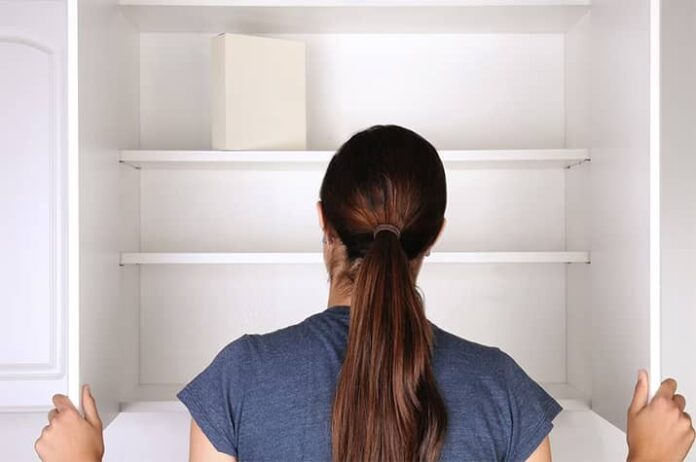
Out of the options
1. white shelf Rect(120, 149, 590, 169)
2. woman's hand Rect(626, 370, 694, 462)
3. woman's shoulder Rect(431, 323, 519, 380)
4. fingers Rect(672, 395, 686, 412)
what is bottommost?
woman's hand Rect(626, 370, 694, 462)

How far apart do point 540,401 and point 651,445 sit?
0.27 meters

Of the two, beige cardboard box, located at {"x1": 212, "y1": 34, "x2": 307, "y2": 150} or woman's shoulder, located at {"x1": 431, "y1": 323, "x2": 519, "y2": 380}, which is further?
beige cardboard box, located at {"x1": 212, "y1": 34, "x2": 307, "y2": 150}

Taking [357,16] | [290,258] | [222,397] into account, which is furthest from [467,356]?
[357,16]

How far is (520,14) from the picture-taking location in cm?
179

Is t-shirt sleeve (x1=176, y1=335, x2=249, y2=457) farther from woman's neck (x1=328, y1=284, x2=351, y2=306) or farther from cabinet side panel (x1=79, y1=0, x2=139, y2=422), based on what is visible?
cabinet side panel (x1=79, y1=0, x2=139, y2=422)

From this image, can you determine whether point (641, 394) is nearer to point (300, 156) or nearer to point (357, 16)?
point (300, 156)

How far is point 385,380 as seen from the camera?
38.8 inches

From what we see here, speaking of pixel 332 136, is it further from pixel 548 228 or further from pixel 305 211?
pixel 548 228

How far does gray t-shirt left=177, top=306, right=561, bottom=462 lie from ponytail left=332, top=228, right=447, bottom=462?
3 cm

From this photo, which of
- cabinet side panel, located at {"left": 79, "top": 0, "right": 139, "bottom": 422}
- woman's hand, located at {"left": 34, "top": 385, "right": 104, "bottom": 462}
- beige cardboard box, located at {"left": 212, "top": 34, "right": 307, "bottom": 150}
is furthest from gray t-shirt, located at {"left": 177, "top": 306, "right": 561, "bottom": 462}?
beige cardboard box, located at {"left": 212, "top": 34, "right": 307, "bottom": 150}

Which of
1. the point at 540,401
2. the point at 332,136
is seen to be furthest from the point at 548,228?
the point at 540,401

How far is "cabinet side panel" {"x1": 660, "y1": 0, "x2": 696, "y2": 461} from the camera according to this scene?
171 cm

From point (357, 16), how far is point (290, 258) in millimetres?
537

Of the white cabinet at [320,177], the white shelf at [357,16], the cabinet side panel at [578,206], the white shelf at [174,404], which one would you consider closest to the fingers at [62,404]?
the white shelf at [174,404]
